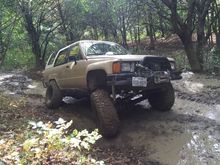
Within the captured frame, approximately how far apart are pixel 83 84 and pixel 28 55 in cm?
1888

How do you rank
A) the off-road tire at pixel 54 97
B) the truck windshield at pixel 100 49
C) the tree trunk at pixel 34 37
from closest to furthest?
1. the truck windshield at pixel 100 49
2. the off-road tire at pixel 54 97
3. the tree trunk at pixel 34 37

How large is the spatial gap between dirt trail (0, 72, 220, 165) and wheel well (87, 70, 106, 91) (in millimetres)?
928

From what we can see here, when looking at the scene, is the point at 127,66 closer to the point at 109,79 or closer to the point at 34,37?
the point at 109,79

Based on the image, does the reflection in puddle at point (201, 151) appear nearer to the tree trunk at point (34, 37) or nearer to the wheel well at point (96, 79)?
the wheel well at point (96, 79)

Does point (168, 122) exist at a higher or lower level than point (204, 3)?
lower

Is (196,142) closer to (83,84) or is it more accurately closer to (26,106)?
(83,84)

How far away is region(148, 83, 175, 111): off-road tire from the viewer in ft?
24.8

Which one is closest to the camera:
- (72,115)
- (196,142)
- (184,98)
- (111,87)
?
(196,142)

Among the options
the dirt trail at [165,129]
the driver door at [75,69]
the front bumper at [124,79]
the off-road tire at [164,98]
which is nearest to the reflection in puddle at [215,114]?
the dirt trail at [165,129]

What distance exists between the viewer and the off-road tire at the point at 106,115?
19.9 feet

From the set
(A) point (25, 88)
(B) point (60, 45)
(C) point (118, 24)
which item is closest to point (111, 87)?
(A) point (25, 88)

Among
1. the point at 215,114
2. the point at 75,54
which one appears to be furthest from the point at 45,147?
the point at 215,114

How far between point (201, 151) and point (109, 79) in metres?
2.04

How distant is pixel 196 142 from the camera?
19.7 ft
